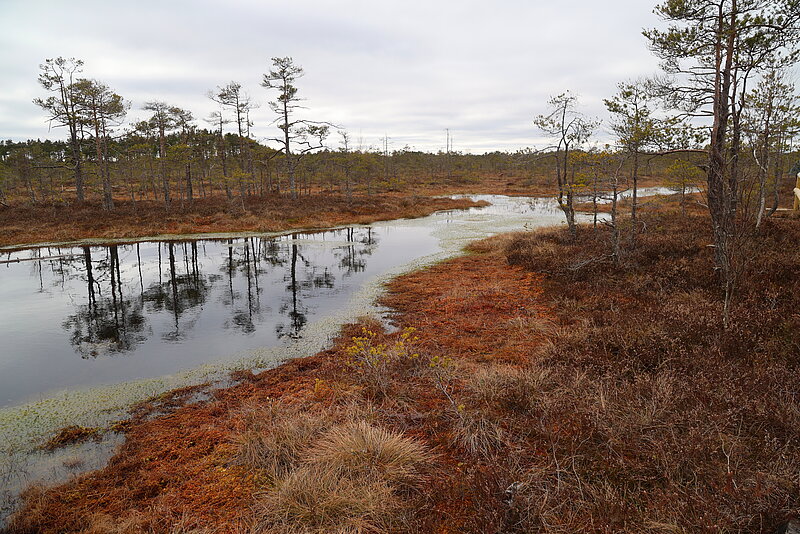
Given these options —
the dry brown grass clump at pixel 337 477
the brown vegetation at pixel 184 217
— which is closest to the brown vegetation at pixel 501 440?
the dry brown grass clump at pixel 337 477

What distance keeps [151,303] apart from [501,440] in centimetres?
1142

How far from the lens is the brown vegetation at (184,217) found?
76.5 ft

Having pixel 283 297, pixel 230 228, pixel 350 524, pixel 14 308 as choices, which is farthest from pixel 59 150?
pixel 350 524

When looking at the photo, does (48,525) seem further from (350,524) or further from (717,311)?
(717,311)

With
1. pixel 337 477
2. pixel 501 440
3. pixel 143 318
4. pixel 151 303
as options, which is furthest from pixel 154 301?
pixel 501 440

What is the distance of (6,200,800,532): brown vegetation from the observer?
345 cm

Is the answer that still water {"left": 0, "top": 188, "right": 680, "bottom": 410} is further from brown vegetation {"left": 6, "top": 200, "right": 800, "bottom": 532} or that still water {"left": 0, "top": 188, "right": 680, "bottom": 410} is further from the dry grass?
the dry grass

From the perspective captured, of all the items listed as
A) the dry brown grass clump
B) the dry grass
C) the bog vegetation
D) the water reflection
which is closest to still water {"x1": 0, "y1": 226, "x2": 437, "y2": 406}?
the water reflection

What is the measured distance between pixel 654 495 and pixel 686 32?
9.56 meters

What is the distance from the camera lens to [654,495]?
3.38m

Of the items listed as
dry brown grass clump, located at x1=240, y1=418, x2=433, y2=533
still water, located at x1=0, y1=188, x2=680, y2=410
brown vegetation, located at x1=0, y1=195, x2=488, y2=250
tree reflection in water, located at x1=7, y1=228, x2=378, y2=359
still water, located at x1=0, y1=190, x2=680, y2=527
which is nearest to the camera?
dry brown grass clump, located at x1=240, y1=418, x2=433, y2=533

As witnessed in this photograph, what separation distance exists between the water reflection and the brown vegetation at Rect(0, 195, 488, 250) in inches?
133

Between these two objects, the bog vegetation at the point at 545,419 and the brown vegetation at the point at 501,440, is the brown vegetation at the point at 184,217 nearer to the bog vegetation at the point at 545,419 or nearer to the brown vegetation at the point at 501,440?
the bog vegetation at the point at 545,419

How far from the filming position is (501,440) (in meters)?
4.59
